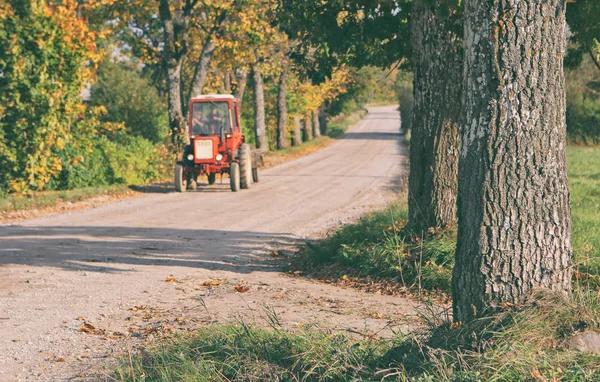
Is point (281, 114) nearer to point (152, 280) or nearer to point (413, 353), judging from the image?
point (152, 280)

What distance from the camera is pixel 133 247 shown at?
1216 cm

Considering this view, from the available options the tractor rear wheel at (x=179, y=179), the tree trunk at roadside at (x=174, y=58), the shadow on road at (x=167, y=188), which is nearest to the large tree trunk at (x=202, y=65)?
the tree trunk at roadside at (x=174, y=58)

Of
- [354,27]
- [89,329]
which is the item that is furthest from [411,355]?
[354,27]

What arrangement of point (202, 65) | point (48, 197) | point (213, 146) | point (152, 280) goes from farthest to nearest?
point (202, 65) < point (213, 146) < point (48, 197) < point (152, 280)

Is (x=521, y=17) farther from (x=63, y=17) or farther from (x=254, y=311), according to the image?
(x=63, y=17)

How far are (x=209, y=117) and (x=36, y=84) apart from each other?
16.6 feet

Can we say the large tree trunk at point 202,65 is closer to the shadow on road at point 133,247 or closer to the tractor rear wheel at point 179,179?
the tractor rear wheel at point 179,179

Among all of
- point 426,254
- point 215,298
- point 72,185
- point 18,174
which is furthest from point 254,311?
point 72,185

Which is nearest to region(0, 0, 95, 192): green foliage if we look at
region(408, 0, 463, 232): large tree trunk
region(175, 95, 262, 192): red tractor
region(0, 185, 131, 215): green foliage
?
region(0, 185, 131, 215): green foliage

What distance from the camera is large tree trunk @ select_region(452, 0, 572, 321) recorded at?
5.10 metres

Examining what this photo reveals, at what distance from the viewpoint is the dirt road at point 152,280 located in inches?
263

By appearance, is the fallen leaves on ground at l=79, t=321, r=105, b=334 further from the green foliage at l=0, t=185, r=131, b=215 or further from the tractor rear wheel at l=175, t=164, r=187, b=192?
the tractor rear wheel at l=175, t=164, r=187, b=192

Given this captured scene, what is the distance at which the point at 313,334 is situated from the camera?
560cm

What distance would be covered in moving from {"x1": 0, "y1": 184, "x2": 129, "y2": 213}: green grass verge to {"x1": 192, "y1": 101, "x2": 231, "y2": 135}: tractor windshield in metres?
2.84
